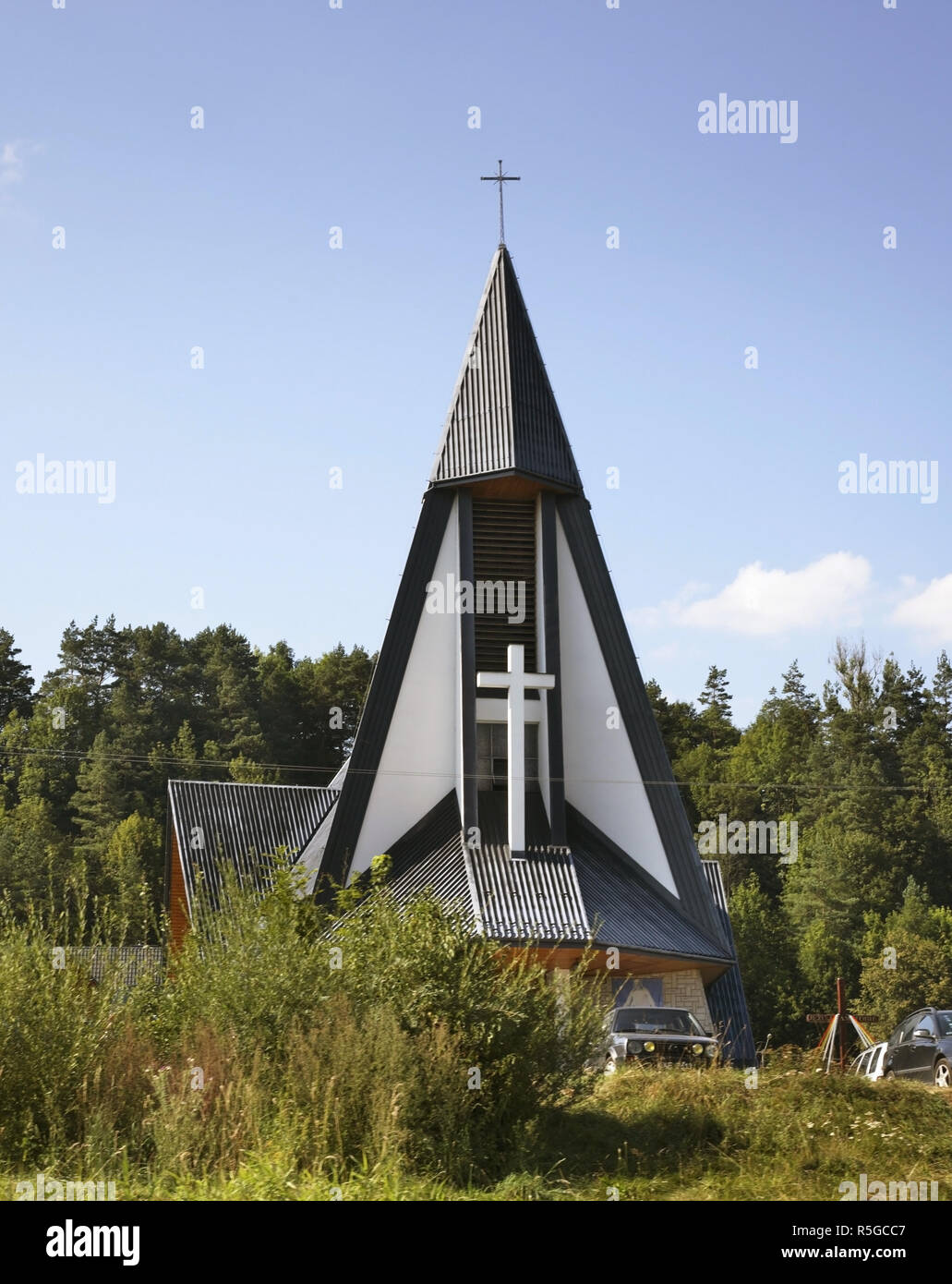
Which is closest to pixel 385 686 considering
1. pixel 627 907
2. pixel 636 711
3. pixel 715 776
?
pixel 636 711

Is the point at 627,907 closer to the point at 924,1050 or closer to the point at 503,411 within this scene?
the point at 924,1050

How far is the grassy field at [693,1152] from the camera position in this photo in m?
9.41

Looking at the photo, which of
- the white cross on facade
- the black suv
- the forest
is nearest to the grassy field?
the black suv

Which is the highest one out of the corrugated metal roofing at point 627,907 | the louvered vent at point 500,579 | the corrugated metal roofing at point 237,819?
the louvered vent at point 500,579

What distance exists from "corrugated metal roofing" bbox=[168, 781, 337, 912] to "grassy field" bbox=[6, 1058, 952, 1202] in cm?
1781

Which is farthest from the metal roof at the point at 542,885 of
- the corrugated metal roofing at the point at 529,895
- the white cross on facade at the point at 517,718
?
the white cross on facade at the point at 517,718

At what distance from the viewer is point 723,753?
275 ft

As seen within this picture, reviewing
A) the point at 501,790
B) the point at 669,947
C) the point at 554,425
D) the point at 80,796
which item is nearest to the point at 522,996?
the point at 669,947

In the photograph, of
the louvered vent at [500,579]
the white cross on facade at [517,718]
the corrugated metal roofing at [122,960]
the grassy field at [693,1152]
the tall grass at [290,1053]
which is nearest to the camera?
the grassy field at [693,1152]

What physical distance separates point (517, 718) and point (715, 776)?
56.0m

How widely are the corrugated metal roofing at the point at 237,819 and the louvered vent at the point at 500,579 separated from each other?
6.79m

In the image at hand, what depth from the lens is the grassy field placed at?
9.41 metres

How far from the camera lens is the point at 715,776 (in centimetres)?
7950

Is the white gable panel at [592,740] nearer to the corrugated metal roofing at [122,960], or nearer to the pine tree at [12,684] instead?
the corrugated metal roofing at [122,960]
